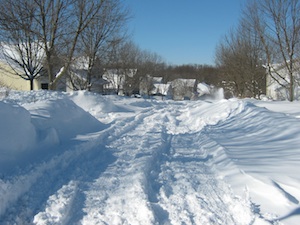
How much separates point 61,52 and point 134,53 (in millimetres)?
23089

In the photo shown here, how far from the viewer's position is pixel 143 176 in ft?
14.7

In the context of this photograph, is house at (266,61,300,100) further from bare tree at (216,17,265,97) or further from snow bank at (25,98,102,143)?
snow bank at (25,98,102,143)

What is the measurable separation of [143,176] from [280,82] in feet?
107

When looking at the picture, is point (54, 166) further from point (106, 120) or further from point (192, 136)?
point (106, 120)

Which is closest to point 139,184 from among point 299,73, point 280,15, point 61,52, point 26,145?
point 26,145

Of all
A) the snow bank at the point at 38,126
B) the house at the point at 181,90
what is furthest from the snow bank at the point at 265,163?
the house at the point at 181,90

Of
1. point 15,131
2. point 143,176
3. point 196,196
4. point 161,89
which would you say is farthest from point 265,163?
point 161,89

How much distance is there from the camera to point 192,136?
8500 mm

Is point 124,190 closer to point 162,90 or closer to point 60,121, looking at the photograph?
point 60,121

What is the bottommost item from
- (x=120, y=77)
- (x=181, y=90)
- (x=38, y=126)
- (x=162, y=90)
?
(x=38, y=126)

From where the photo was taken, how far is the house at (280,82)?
2338 centimetres

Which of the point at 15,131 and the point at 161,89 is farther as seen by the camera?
the point at 161,89

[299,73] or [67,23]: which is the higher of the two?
[67,23]

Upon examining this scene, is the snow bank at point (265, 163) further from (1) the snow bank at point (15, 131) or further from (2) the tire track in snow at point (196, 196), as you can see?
(1) the snow bank at point (15, 131)
